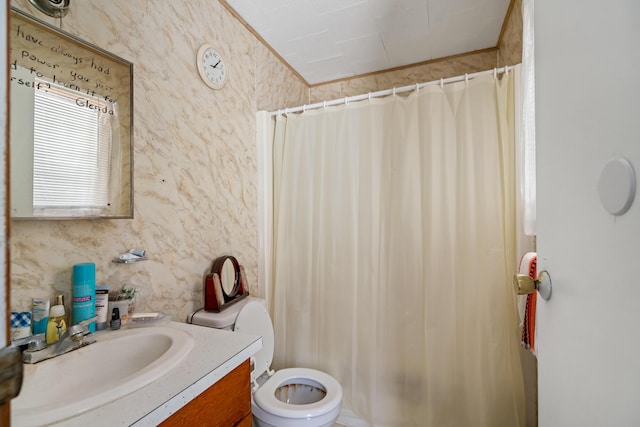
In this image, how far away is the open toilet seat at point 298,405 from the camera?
124 cm

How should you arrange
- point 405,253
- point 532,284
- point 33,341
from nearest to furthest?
1. point 532,284
2. point 33,341
3. point 405,253

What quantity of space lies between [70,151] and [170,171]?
1.29 feet

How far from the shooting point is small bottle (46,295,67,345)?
2.66ft

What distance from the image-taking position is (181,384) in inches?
25.9

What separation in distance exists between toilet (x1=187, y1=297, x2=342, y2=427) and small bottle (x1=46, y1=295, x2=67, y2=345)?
1.67 ft

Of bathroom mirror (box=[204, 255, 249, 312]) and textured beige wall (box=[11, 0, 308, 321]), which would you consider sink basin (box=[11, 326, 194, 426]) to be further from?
bathroom mirror (box=[204, 255, 249, 312])

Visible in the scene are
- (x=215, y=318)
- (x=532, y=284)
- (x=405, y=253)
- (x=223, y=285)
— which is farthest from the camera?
(x=405, y=253)

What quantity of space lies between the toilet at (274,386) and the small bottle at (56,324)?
0.51m

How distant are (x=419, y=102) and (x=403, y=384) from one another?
160cm

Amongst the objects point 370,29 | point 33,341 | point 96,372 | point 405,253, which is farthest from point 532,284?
point 370,29

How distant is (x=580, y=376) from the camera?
463 mm

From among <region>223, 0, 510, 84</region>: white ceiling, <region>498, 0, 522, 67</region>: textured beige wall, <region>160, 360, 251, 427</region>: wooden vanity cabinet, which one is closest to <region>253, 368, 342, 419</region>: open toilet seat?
<region>160, 360, 251, 427</region>: wooden vanity cabinet

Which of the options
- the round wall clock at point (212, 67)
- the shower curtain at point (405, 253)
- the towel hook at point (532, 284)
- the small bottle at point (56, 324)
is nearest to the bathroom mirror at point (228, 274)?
the shower curtain at point (405, 253)

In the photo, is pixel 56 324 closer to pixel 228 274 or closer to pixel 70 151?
pixel 70 151
